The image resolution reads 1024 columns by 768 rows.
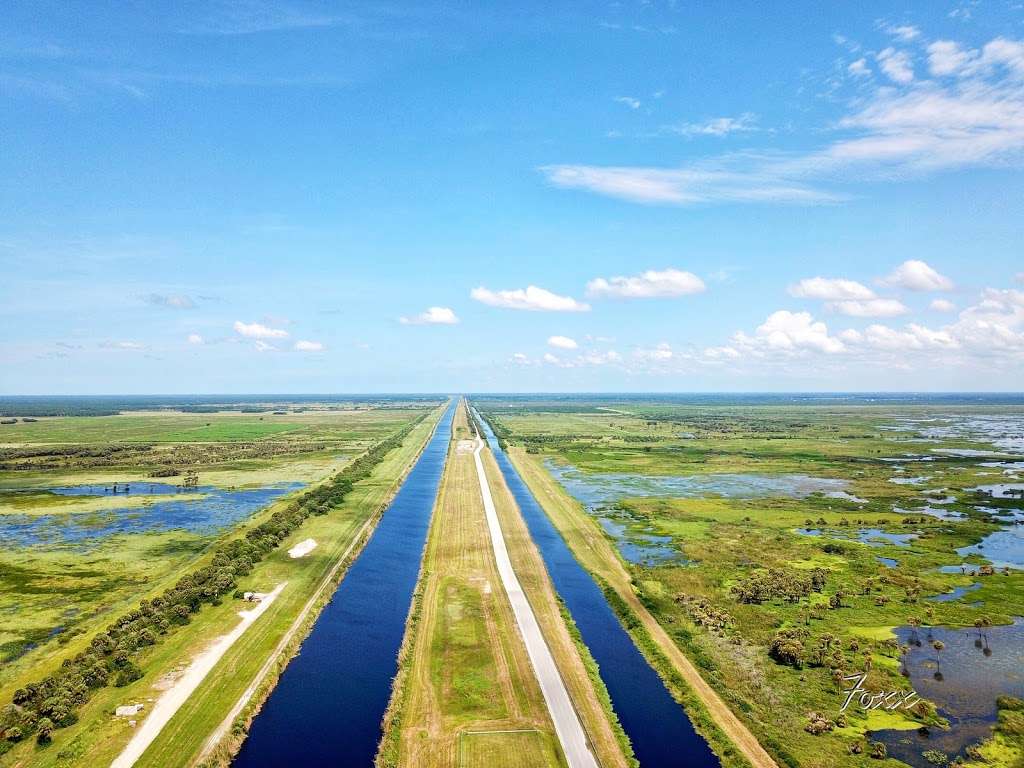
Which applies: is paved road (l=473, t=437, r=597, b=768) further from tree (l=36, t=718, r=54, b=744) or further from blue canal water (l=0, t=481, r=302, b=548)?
blue canal water (l=0, t=481, r=302, b=548)

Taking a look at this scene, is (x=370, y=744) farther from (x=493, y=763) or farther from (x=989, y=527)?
(x=989, y=527)

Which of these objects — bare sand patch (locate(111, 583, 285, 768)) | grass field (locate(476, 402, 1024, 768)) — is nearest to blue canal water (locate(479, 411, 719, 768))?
grass field (locate(476, 402, 1024, 768))

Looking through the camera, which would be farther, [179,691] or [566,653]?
[566,653]

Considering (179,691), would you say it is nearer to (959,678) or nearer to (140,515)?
(959,678)

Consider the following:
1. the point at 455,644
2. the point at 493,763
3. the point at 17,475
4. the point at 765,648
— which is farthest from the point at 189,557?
the point at 17,475
